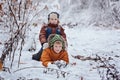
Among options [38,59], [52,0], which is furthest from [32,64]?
[52,0]

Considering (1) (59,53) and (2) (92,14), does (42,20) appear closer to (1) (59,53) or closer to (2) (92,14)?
(2) (92,14)

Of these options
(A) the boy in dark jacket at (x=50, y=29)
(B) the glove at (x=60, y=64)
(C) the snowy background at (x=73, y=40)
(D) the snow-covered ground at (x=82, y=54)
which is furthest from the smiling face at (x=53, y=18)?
(B) the glove at (x=60, y=64)

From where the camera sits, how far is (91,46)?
333 inches

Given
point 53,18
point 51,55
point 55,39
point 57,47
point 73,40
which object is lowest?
point 51,55

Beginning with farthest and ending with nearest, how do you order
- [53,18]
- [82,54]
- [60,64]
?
1. [82,54]
2. [53,18]
3. [60,64]

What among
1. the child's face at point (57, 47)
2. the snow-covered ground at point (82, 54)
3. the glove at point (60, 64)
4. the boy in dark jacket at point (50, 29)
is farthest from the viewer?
the boy in dark jacket at point (50, 29)

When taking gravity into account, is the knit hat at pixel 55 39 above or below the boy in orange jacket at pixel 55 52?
above

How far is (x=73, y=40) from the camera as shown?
9.58 metres

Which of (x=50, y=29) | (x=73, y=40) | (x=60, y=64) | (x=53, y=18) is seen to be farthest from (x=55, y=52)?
(x=73, y=40)

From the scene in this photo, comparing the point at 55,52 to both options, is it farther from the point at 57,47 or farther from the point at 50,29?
the point at 50,29

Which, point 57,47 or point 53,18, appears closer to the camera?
point 57,47

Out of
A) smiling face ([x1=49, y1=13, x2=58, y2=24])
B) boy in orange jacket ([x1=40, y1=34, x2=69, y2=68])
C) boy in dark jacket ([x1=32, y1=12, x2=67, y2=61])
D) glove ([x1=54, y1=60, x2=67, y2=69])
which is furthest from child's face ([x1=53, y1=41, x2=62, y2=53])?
smiling face ([x1=49, y1=13, x2=58, y2=24])

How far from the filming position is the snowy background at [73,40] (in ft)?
16.4

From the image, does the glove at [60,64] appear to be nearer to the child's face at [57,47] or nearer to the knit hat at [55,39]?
the child's face at [57,47]
